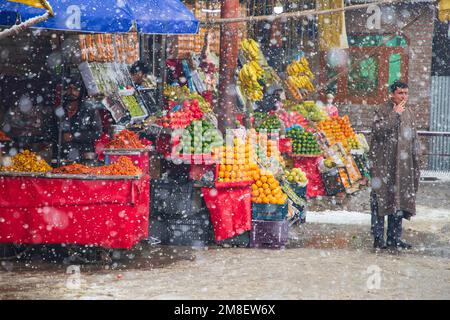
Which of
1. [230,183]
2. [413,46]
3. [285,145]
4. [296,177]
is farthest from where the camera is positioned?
[413,46]

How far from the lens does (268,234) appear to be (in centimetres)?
1057

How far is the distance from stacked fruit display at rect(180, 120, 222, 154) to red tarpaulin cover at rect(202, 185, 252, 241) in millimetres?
662

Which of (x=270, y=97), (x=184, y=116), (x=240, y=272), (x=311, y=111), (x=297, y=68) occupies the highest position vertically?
(x=297, y=68)

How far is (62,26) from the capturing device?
8.85 m

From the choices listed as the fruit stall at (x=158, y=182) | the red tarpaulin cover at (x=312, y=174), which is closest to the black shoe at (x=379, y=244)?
the fruit stall at (x=158, y=182)

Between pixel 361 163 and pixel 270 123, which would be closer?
pixel 270 123

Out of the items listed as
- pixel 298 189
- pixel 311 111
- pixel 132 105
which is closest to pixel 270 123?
pixel 298 189

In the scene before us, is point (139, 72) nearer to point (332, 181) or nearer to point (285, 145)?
point (285, 145)

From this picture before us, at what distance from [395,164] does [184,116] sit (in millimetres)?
2782

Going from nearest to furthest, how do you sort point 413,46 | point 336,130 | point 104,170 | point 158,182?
point 104,170, point 158,182, point 336,130, point 413,46

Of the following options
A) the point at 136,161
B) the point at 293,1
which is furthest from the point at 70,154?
the point at 293,1

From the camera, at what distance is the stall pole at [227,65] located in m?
11.6

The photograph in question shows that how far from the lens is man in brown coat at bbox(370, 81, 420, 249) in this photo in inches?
409

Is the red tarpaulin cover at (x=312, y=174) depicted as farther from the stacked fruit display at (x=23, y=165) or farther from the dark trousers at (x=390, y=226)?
the stacked fruit display at (x=23, y=165)
